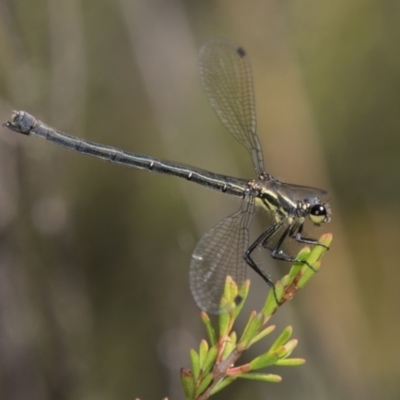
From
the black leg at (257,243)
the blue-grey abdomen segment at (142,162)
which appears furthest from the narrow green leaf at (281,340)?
the blue-grey abdomen segment at (142,162)

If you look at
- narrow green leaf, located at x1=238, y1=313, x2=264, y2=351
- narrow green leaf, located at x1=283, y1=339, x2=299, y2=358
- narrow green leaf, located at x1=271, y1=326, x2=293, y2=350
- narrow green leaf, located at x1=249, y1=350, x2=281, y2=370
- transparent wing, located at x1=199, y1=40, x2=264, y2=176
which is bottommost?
narrow green leaf, located at x1=249, y1=350, x2=281, y2=370

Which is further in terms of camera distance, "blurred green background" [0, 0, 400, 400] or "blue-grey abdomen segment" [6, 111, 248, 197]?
"blurred green background" [0, 0, 400, 400]

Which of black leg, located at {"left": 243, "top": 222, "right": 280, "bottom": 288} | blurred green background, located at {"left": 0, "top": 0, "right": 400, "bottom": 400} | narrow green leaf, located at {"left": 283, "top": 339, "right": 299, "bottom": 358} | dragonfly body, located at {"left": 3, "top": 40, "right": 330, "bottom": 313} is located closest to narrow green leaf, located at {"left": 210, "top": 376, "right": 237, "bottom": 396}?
narrow green leaf, located at {"left": 283, "top": 339, "right": 299, "bottom": 358}


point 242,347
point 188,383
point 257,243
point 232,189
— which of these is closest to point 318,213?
point 257,243

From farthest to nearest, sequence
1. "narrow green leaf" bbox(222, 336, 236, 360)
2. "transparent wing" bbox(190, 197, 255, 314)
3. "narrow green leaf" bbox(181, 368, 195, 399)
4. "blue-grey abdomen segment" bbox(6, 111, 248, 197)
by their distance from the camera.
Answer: "blue-grey abdomen segment" bbox(6, 111, 248, 197)
"transparent wing" bbox(190, 197, 255, 314)
"narrow green leaf" bbox(222, 336, 236, 360)
"narrow green leaf" bbox(181, 368, 195, 399)

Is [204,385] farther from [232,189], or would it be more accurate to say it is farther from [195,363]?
[232,189]

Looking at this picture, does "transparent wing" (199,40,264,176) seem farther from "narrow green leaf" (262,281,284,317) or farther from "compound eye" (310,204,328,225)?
"narrow green leaf" (262,281,284,317)

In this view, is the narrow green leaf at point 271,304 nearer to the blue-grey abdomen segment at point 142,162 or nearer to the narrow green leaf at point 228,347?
the narrow green leaf at point 228,347
